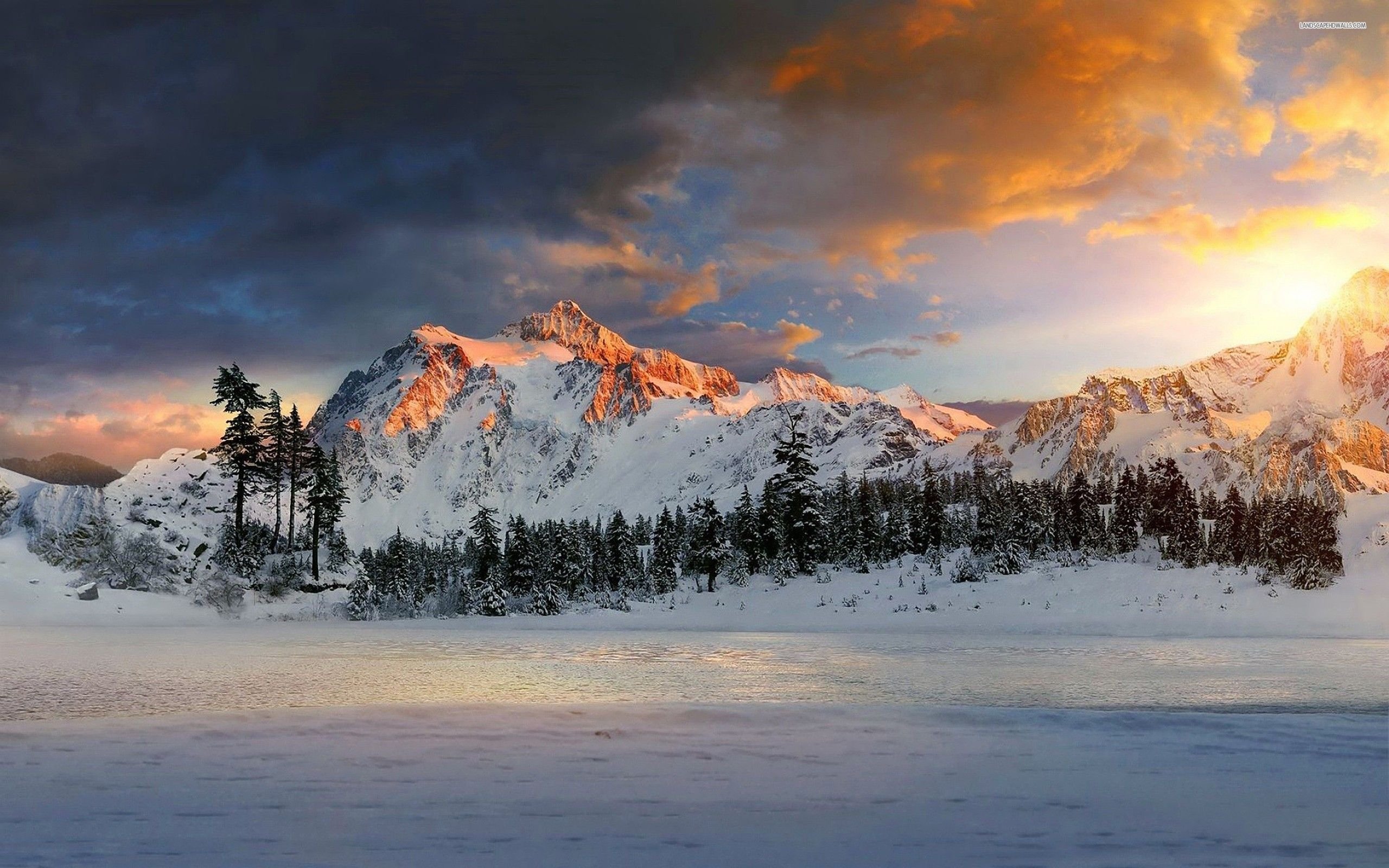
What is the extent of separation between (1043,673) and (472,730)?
1082cm

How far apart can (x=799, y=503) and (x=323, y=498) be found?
36781mm

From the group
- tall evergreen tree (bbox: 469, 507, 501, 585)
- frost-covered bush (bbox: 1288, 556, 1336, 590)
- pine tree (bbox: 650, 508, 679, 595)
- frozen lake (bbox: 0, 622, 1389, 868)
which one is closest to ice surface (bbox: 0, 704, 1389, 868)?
frozen lake (bbox: 0, 622, 1389, 868)

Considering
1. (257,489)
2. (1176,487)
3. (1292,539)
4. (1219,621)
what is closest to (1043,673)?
(1219,621)

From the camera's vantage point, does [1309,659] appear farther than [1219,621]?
No

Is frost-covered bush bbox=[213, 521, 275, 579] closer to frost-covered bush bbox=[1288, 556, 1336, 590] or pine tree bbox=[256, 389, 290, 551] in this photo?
pine tree bbox=[256, 389, 290, 551]

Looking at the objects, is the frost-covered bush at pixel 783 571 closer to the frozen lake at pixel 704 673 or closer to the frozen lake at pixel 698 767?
the frozen lake at pixel 704 673

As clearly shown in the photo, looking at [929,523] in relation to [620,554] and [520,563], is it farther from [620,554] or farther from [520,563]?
[520,563]

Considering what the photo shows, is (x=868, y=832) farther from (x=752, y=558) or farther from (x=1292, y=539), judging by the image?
(x=1292, y=539)

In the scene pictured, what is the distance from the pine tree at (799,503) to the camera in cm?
4534

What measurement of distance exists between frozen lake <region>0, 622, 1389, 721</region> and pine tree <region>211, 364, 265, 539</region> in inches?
1373

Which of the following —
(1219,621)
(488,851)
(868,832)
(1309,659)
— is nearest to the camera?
(488,851)

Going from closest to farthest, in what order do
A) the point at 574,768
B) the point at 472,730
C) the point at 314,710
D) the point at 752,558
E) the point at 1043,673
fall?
the point at 574,768
the point at 472,730
the point at 314,710
the point at 1043,673
the point at 752,558

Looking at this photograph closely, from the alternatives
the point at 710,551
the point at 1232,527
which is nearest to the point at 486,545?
the point at 710,551

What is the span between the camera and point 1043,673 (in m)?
15.1
